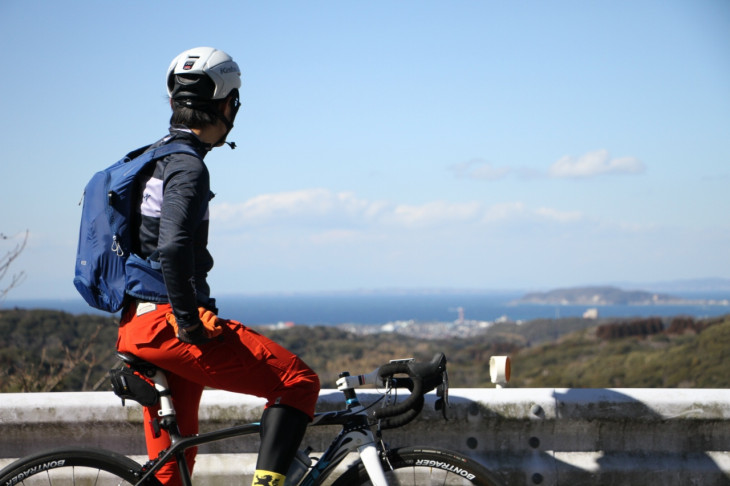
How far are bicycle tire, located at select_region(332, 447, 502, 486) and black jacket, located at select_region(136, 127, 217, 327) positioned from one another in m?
0.88

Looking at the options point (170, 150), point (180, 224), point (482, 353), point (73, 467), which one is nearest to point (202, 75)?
point (170, 150)

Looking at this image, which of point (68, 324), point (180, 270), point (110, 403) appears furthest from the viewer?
point (68, 324)

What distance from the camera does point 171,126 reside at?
3262 mm

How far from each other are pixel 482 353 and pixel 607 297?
102132 mm

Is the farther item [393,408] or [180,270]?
[393,408]

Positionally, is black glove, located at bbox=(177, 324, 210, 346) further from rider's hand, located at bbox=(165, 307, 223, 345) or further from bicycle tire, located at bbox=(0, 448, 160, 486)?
bicycle tire, located at bbox=(0, 448, 160, 486)

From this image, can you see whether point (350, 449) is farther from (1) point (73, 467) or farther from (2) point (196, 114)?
(2) point (196, 114)

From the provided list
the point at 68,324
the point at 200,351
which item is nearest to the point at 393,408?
the point at 200,351

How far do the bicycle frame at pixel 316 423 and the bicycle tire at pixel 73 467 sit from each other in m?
0.08

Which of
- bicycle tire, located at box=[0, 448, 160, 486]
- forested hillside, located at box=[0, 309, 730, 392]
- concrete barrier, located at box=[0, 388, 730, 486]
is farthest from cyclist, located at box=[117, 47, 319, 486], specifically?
forested hillside, located at box=[0, 309, 730, 392]

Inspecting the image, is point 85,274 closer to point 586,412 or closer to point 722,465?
point 586,412

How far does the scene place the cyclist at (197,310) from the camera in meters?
2.86

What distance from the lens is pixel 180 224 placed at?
9.30 feet

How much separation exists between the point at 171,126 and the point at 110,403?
1.56 meters
